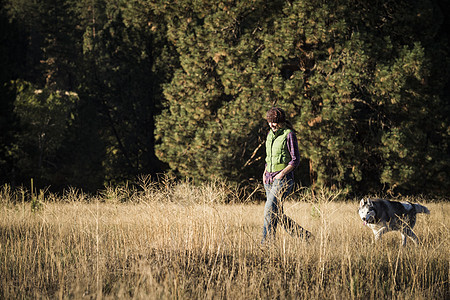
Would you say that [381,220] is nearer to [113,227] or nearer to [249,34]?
[113,227]

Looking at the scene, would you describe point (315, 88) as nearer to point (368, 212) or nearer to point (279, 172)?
point (368, 212)

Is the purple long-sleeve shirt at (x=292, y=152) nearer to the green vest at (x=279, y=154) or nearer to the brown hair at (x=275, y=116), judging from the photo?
the green vest at (x=279, y=154)

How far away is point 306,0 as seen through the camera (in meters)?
12.0

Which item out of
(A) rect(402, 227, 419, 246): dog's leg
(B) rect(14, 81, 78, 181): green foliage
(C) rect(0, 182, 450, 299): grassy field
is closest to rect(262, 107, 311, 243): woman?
(C) rect(0, 182, 450, 299): grassy field

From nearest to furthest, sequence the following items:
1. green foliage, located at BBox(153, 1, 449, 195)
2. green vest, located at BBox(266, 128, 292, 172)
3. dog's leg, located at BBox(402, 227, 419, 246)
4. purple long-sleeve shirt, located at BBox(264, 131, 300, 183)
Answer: purple long-sleeve shirt, located at BBox(264, 131, 300, 183)
green vest, located at BBox(266, 128, 292, 172)
dog's leg, located at BBox(402, 227, 419, 246)
green foliage, located at BBox(153, 1, 449, 195)

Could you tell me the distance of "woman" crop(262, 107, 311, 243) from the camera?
4.98m

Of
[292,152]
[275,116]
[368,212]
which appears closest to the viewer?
[292,152]

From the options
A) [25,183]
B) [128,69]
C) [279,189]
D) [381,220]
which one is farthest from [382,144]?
[25,183]

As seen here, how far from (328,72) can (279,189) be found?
26.4 ft

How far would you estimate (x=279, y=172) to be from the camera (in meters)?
5.15

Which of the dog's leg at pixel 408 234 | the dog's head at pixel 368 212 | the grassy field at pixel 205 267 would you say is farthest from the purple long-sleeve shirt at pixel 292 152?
the dog's leg at pixel 408 234

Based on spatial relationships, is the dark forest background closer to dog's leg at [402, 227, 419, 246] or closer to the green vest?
dog's leg at [402, 227, 419, 246]

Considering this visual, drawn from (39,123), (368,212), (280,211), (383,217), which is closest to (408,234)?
(383,217)

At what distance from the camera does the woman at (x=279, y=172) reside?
16.3ft
